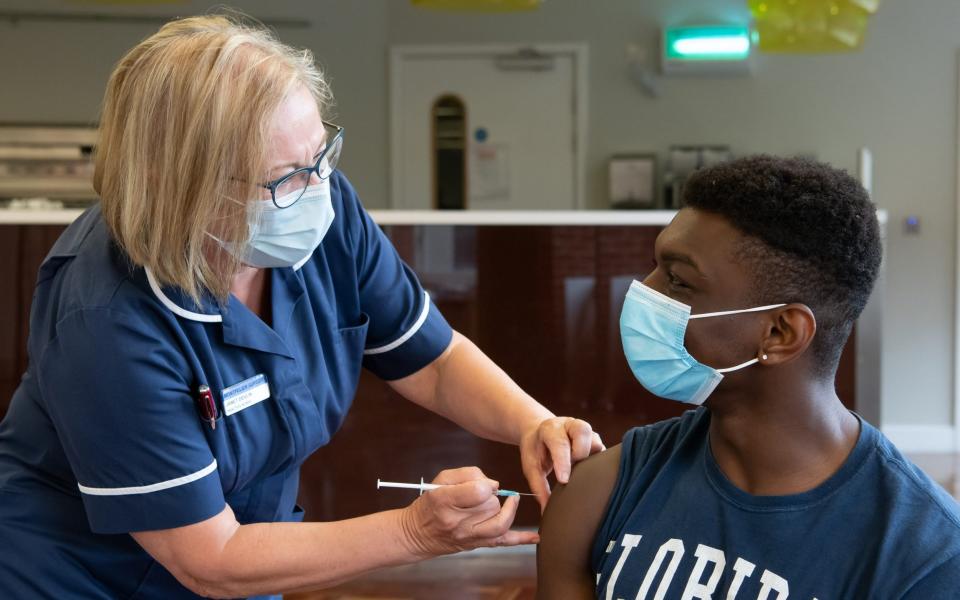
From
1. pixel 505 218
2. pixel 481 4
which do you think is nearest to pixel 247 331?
pixel 505 218

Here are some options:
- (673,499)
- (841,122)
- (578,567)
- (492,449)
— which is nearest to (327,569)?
(578,567)

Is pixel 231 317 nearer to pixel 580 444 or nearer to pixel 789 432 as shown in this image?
pixel 580 444

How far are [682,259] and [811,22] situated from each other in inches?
135

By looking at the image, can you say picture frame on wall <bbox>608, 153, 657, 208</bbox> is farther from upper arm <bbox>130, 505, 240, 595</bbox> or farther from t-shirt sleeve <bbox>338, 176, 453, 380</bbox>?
upper arm <bbox>130, 505, 240, 595</bbox>

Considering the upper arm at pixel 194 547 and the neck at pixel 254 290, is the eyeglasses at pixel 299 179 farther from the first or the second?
the upper arm at pixel 194 547

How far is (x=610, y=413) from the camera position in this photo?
3391 millimetres

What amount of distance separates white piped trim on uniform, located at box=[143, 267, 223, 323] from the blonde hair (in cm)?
1

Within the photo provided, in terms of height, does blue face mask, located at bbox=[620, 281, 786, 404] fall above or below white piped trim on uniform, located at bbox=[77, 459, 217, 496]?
above

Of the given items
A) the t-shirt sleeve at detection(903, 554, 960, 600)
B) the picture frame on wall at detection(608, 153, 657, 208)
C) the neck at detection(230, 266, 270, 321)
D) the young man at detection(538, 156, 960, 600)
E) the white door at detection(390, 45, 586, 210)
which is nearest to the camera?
the t-shirt sleeve at detection(903, 554, 960, 600)

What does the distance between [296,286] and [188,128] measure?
32cm

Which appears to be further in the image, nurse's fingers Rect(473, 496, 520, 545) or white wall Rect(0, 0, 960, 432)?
white wall Rect(0, 0, 960, 432)

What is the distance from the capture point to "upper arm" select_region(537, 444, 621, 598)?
4.26ft

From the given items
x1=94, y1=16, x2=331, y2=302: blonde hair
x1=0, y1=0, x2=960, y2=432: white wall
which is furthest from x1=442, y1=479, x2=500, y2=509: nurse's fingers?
x1=0, y1=0, x2=960, y2=432: white wall

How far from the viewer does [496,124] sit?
5.99 meters
